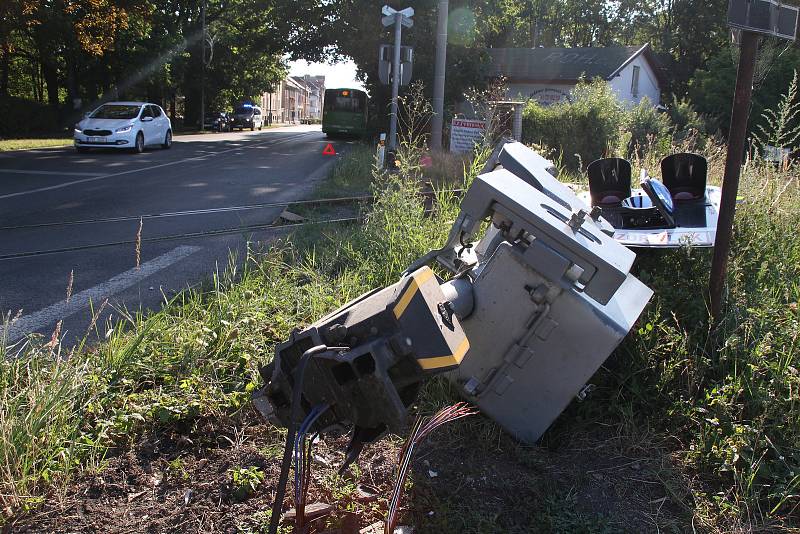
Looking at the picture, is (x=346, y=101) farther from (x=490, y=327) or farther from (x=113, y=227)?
(x=490, y=327)

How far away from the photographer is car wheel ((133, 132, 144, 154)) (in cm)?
2167

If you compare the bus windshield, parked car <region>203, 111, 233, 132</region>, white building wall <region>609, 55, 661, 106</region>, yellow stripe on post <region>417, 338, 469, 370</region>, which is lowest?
parked car <region>203, 111, 233, 132</region>

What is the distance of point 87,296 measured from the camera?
5.35 m

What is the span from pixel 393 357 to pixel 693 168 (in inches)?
176

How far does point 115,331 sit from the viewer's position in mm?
3717

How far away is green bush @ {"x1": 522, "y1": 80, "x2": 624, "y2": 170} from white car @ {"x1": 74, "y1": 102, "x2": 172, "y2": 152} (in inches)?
470

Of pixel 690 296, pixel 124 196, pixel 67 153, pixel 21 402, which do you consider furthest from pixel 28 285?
pixel 67 153

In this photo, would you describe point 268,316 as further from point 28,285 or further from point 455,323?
point 28,285

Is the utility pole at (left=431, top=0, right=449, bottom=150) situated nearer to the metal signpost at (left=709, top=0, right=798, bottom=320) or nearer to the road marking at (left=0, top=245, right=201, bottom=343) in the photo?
the road marking at (left=0, top=245, right=201, bottom=343)

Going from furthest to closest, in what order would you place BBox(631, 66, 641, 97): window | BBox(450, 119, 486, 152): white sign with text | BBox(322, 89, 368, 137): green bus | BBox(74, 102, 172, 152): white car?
BBox(631, 66, 641, 97): window
BBox(322, 89, 368, 137): green bus
BBox(74, 102, 172, 152): white car
BBox(450, 119, 486, 152): white sign with text

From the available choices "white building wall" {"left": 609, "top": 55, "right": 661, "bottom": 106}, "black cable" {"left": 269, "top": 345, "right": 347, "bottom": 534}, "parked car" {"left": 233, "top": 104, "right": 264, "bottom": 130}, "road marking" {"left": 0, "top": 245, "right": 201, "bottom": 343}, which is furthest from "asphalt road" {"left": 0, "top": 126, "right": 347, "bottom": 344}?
"parked car" {"left": 233, "top": 104, "right": 264, "bottom": 130}

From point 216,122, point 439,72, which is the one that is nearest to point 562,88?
point 216,122

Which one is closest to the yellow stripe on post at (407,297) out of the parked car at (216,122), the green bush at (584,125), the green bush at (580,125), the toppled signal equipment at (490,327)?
the toppled signal equipment at (490,327)

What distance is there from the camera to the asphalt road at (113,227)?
17.2ft
